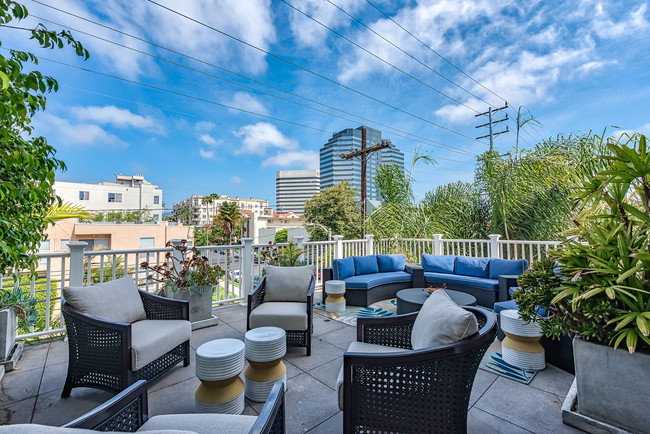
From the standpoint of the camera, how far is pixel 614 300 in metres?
1.70

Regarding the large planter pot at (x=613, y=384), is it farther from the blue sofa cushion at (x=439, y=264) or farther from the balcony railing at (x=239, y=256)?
the blue sofa cushion at (x=439, y=264)

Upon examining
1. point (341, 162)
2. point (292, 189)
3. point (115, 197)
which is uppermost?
point (292, 189)

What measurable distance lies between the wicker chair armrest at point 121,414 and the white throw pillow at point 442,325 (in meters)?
1.41

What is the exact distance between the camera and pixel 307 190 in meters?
61.0

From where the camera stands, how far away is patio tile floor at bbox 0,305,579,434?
1798 millimetres

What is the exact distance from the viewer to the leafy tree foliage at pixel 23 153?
1.68 metres

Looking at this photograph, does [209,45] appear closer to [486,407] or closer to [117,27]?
[117,27]

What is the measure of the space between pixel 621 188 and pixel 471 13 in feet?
22.8

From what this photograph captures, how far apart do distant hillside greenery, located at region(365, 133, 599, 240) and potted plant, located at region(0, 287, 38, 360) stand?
20.0 feet

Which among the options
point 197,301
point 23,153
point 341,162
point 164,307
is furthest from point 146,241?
point 23,153

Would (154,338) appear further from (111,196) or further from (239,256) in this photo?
(111,196)

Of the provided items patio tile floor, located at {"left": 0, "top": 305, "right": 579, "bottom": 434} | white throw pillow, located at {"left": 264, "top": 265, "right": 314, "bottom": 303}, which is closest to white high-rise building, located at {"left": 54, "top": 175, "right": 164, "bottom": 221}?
patio tile floor, located at {"left": 0, "top": 305, "right": 579, "bottom": 434}

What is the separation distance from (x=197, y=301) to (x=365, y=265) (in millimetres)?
2828

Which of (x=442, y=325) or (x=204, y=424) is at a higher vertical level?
(x=442, y=325)
